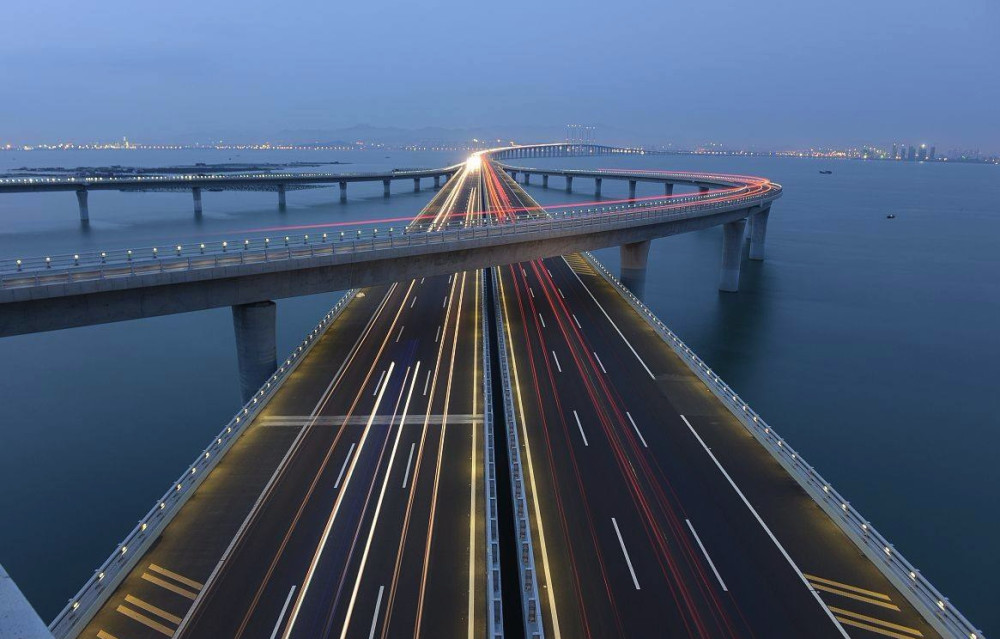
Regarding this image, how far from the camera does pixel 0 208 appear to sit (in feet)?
527

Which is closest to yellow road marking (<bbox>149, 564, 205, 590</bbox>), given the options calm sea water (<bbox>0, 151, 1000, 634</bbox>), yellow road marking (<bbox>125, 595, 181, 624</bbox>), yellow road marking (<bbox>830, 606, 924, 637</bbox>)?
yellow road marking (<bbox>125, 595, 181, 624</bbox>)

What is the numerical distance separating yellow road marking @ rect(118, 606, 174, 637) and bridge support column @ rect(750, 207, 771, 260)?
323ft

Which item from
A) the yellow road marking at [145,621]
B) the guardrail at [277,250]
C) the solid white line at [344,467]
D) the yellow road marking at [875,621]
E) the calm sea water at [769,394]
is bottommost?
the calm sea water at [769,394]

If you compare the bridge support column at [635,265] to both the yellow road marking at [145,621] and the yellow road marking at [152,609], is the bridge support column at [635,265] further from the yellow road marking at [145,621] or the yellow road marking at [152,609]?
the yellow road marking at [145,621]

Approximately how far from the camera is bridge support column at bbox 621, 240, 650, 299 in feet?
221

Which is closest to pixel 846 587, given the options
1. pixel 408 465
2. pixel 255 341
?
pixel 408 465

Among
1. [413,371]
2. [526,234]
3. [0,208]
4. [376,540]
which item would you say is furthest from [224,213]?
[376,540]


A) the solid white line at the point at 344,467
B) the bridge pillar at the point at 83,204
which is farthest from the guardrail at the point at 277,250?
the bridge pillar at the point at 83,204

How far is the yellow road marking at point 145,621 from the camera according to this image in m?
18.2

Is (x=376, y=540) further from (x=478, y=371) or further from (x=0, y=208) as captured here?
(x=0, y=208)

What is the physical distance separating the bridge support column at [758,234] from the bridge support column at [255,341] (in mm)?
82935

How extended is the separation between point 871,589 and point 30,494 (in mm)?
40315

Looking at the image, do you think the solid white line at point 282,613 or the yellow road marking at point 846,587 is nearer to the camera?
the solid white line at point 282,613

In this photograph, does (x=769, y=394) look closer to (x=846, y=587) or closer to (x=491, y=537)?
(x=846, y=587)
